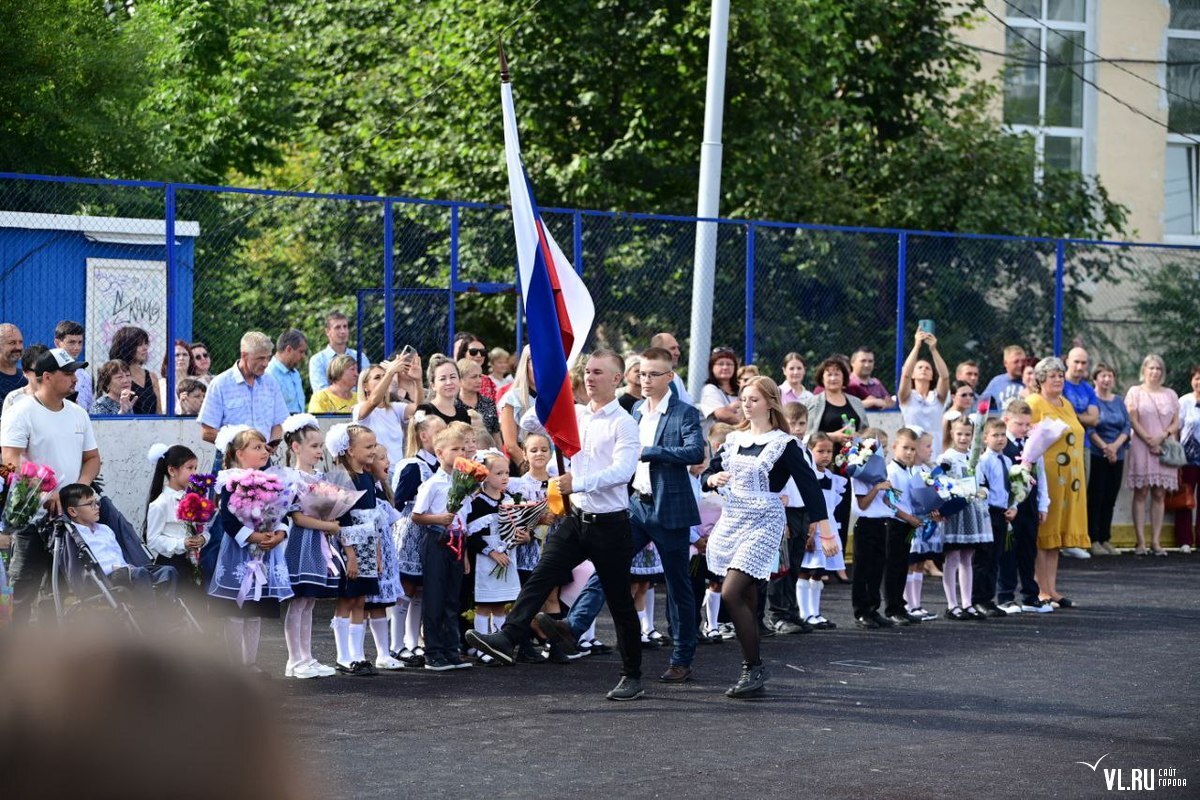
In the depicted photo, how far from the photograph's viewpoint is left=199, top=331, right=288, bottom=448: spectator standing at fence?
1140 centimetres

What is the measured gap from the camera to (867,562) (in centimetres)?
1237

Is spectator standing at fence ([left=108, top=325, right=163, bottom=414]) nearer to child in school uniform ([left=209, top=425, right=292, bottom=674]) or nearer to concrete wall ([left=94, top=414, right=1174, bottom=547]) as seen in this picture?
concrete wall ([left=94, top=414, right=1174, bottom=547])

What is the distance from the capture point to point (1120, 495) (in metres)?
18.3

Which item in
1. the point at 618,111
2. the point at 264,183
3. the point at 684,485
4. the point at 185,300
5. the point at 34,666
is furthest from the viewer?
the point at 264,183

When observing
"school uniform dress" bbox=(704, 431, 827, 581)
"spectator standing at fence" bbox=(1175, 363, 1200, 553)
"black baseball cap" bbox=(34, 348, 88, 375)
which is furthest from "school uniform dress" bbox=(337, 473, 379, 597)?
"spectator standing at fence" bbox=(1175, 363, 1200, 553)

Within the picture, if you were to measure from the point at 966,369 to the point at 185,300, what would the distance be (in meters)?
7.20

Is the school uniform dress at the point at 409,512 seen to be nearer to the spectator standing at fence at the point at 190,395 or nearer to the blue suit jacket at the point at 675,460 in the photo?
the blue suit jacket at the point at 675,460

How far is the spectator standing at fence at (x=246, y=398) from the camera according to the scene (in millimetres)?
11398

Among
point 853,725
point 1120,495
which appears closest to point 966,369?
point 1120,495

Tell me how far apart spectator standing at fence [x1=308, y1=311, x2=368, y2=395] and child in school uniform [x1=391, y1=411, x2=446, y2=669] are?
2.66m

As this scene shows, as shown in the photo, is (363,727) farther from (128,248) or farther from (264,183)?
(264,183)

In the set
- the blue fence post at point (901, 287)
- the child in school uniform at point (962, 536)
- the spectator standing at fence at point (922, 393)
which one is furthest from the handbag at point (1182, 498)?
the child in school uniform at point (962, 536)

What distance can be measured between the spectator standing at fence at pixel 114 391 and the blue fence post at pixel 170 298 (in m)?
0.27

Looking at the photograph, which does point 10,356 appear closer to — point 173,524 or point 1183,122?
point 173,524
